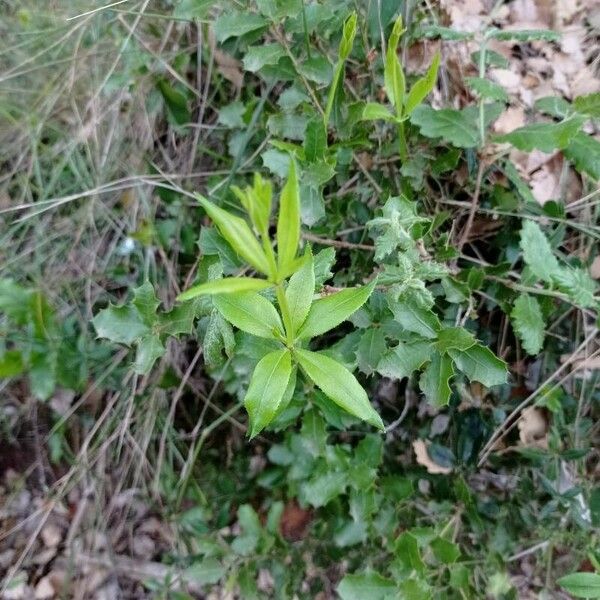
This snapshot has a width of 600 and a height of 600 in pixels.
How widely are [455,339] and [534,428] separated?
1.92 feet

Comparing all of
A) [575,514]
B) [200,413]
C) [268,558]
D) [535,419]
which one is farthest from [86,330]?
[575,514]

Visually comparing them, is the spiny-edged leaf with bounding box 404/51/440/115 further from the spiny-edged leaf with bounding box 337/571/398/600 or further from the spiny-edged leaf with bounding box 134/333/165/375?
the spiny-edged leaf with bounding box 337/571/398/600

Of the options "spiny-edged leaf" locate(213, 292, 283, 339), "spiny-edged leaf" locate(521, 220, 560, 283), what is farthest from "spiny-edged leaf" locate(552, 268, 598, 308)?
"spiny-edged leaf" locate(213, 292, 283, 339)

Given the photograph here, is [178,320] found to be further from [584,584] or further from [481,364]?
[584,584]

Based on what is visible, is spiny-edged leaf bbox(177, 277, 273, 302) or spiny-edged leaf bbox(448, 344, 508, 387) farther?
spiny-edged leaf bbox(448, 344, 508, 387)

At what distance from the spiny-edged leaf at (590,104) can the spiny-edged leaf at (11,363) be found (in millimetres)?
1386

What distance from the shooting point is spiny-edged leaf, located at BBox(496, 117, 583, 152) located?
110cm

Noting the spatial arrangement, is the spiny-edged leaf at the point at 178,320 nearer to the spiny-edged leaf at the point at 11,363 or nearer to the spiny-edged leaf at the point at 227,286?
the spiny-edged leaf at the point at 227,286

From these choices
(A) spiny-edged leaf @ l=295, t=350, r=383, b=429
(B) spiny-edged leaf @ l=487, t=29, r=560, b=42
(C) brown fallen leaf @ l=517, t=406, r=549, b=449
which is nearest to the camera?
(A) spiny-edged leaf @ l=295, t=350, r=383, b=429

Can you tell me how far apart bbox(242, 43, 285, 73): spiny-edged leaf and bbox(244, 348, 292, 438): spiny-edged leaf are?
0.61 m

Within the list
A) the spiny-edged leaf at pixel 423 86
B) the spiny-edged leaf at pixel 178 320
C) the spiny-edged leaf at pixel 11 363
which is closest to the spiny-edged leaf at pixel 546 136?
A: the spiny-edged leaf at pixel 423 86

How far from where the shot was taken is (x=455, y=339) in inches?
38.3

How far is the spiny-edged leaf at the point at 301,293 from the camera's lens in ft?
2.49

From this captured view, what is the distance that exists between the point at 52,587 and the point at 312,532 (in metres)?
0.89
